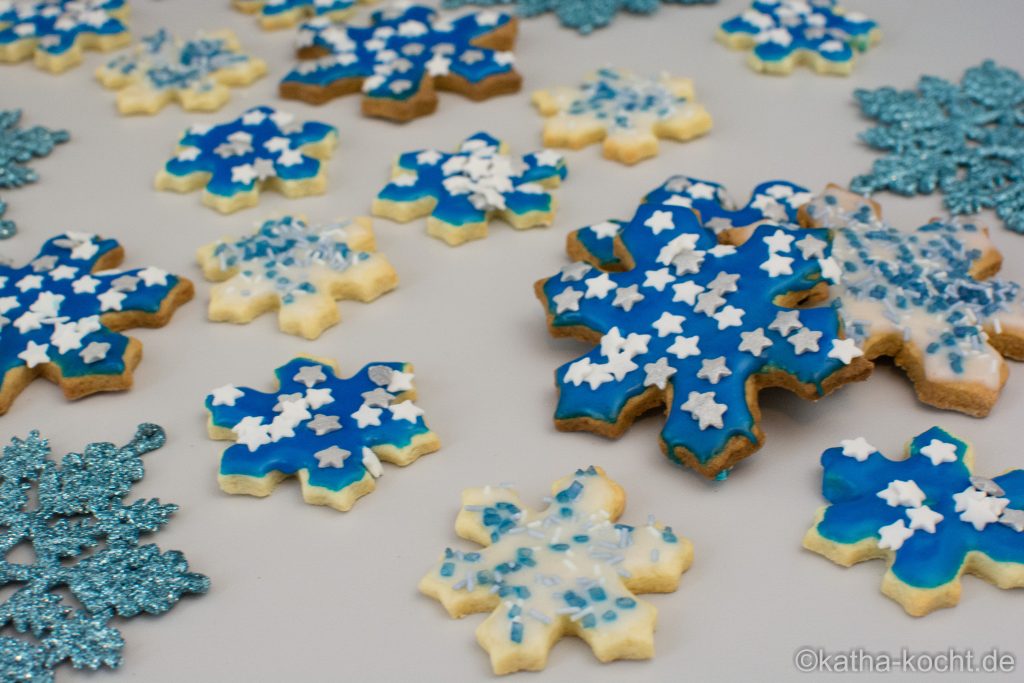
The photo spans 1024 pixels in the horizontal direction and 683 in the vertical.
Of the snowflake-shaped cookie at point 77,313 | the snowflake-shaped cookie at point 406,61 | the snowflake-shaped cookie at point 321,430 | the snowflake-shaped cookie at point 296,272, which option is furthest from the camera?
the snowflake-shaped cookie at point 406,61

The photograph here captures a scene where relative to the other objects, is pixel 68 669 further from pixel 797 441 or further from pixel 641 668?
pixel 797 441

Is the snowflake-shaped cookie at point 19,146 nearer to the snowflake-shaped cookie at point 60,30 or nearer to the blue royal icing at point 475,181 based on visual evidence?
the snowflake-shaped cookie at point 60,30

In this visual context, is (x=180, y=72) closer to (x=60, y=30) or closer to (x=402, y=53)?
(x=60, y=30)

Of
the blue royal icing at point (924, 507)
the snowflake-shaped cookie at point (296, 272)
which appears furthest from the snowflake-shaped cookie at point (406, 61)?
the blue royal icing at point (924, 507)

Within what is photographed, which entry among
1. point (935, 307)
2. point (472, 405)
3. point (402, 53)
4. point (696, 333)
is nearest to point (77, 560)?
point (472, 405)

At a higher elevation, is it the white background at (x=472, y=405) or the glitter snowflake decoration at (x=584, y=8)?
the glitter snowflake decoration at (x=584, y=8)

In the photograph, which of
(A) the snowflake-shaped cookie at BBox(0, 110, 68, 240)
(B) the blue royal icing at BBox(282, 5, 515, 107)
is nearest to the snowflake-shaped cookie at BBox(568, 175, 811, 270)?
(B) the blue royal icing at BBox(282, 5, 515, 107)
